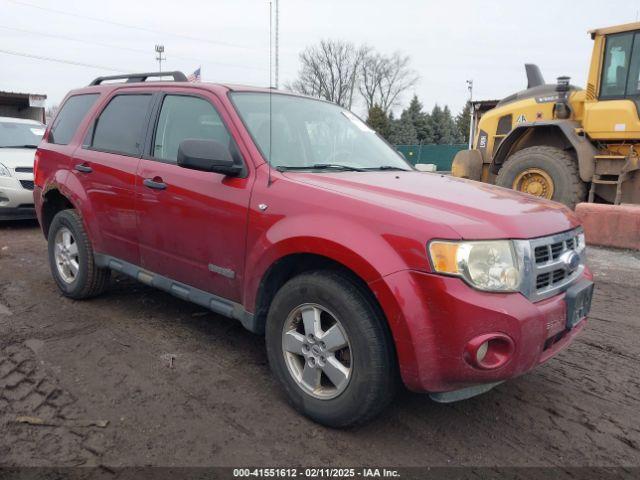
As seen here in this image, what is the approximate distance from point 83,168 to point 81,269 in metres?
0.89

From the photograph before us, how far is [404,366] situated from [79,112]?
398 cm

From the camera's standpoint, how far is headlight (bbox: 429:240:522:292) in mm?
2385

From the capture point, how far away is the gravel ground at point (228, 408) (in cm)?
261

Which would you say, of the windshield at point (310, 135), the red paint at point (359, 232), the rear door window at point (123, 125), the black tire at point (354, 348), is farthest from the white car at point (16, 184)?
the black tire at point (354, 348)

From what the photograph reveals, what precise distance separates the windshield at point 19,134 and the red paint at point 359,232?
6135 millimetres

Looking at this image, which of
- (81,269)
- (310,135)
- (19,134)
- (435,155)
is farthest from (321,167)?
(435,155)

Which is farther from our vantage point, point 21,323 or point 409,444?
point 21,323

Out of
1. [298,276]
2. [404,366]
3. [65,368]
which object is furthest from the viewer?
[65,368]

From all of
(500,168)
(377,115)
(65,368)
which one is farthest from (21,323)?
(377,115)

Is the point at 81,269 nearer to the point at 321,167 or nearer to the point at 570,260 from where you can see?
the point at 321,167

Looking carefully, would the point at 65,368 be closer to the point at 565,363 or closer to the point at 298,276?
the point at 298,276

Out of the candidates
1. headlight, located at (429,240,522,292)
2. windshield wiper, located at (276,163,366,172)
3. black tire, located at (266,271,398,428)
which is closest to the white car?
windshield wiper, located at (276,163,366,172)

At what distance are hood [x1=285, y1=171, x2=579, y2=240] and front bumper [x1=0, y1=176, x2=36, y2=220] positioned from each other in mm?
6506

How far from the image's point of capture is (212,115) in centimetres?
358
